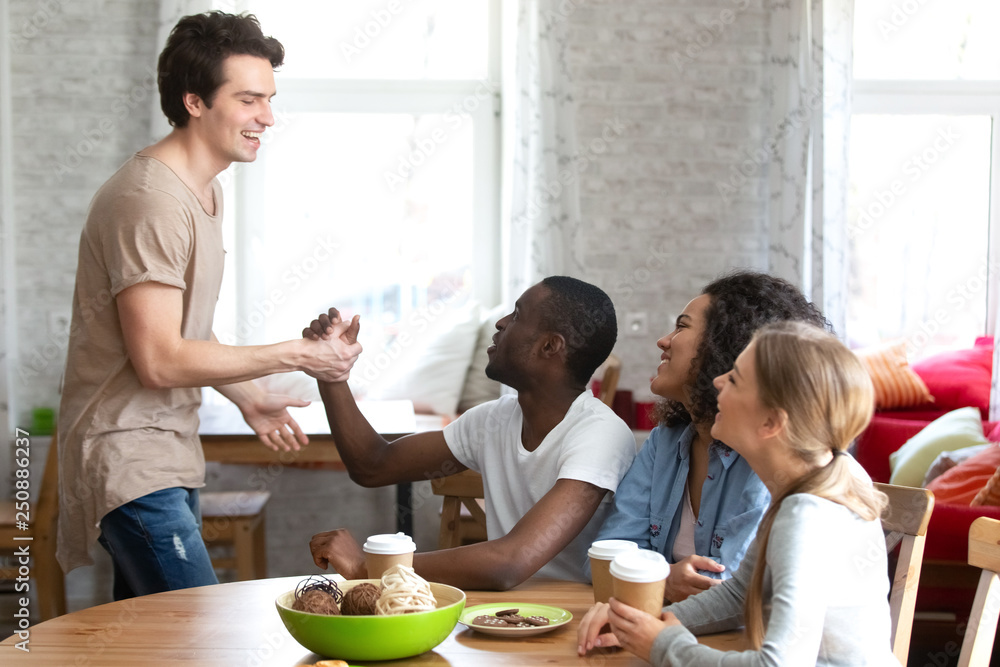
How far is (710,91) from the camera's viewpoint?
13.9 ft

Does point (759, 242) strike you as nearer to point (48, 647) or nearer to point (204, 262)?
point (204, 262)

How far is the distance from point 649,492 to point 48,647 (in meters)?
0.90

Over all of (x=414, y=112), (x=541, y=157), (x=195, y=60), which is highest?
(x=414, y=112)

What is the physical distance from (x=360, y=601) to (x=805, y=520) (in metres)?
0.52

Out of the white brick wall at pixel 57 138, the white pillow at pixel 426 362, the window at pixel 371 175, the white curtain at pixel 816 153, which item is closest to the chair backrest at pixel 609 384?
the white pillow at pixel 426 362

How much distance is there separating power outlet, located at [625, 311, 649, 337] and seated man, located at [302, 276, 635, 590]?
92.9 inches

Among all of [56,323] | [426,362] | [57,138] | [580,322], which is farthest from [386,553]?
[57,138]

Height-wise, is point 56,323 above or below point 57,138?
below

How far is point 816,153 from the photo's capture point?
3967mm

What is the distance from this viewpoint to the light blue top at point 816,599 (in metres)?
1.00

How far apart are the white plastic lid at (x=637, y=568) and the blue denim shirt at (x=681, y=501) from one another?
1.02 ft

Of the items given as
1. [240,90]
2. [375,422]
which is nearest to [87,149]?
[375,422]

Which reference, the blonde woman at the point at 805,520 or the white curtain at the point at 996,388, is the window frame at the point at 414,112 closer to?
the white curtain at the point at 996,388

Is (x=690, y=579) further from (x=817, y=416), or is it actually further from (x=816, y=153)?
(x=816, y=153)
